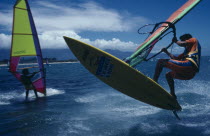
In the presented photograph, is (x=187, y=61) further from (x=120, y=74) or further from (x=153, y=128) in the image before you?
(x=153, y=128)

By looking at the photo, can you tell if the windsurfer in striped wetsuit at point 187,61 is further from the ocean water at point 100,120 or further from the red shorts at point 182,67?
the ocean water at point 100,120

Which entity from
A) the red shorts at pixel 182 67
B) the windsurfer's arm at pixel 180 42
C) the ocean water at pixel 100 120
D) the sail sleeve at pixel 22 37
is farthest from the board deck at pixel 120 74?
the sail sleeve at pixel 22 37

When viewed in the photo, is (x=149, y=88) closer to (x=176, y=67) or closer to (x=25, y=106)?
(x=176, y=67)

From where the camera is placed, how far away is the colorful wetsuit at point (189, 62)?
4.36 m

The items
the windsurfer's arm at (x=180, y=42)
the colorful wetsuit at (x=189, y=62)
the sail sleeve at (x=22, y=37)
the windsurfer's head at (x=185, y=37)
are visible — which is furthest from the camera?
the sail sleeve at (x=22, y=37)

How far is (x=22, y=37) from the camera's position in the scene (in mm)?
11383

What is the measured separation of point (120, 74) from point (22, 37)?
8.97 m

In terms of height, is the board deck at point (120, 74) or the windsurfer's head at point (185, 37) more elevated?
the windsurfer's head at point (185, 37)

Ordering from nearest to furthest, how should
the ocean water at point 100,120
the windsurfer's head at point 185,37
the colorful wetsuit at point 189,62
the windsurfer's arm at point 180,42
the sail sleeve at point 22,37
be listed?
1. the colorful wetsuit at point 189,62
2. the windsurfer's arm at point 180,42
3. the windsurfer's head at point 185,37
4. the ocean water at point 100,120
5. the sail sleeve at point 22,37

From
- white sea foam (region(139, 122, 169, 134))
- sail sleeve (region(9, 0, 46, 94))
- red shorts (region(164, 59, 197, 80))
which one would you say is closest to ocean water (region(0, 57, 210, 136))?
white sea foam (region(139, 122, 169, 134))

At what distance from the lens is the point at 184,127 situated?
6.56 meters

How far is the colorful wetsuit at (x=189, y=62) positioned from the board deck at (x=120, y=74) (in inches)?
→ 24.8

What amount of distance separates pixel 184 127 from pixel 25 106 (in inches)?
318

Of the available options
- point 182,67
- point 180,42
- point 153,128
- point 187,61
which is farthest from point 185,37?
point 153,128
